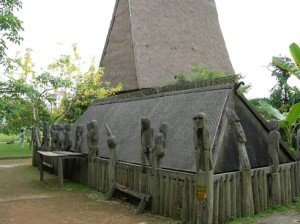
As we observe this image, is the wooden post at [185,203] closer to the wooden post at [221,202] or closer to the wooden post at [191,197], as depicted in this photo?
the wooden post at [191,197]

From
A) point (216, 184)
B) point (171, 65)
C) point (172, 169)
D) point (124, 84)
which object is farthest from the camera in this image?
point (171, 65)

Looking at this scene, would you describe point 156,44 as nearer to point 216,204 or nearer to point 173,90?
point 173,90

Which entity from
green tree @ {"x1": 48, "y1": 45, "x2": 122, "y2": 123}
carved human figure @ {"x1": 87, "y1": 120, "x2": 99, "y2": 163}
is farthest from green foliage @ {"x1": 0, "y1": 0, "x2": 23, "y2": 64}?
green tree @ {"x1": 48, "y1": 45, "x2": 122, "y2": 123}

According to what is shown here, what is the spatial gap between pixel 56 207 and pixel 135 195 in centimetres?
241

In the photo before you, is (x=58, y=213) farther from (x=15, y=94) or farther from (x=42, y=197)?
(x=15, y=94)

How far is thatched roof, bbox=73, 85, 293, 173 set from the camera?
8.62 m

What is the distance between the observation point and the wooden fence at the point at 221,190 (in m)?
7.62

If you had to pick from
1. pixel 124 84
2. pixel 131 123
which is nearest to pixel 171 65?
pixel 124 84

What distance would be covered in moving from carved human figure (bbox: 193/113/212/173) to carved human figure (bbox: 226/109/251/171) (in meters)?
1.16

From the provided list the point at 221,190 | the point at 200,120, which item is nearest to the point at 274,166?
the point at 221,190

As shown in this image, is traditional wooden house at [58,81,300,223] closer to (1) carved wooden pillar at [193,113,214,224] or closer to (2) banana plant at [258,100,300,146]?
(1) carved wooden pillar at [193,113,214,224]

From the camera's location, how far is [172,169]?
8.86 m

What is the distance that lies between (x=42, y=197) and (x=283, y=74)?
12916mm

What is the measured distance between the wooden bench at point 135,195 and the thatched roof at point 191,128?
0.90 metres
